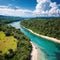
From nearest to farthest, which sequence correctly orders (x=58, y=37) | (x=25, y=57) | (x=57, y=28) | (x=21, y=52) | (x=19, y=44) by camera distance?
(x=25, y=57) → (x=21, y=52) → (x=19, y=44) → (x=58, y=37) → (x=57, y=28)

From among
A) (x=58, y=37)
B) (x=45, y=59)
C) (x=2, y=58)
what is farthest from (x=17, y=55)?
(x=58, y=37)

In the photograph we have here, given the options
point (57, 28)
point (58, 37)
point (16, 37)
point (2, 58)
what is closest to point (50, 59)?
point (2, 58)

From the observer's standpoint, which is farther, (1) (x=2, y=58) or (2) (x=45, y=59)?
(2) (x=45, y=59)

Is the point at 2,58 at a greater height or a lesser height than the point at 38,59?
greater

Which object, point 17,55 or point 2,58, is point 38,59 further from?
point 2,58

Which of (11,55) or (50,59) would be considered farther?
(50,59)

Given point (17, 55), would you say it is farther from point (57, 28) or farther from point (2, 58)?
point (57, 28)

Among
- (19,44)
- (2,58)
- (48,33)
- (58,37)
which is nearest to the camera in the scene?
(2,58)

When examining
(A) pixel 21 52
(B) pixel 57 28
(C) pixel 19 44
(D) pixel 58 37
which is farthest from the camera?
(B) pixel 57 28

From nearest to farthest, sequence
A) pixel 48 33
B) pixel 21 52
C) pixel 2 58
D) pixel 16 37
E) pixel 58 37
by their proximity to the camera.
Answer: pixel 2 58
pixel 21 52
pixel 16 37
pixel 58 37
pixel 48 33
